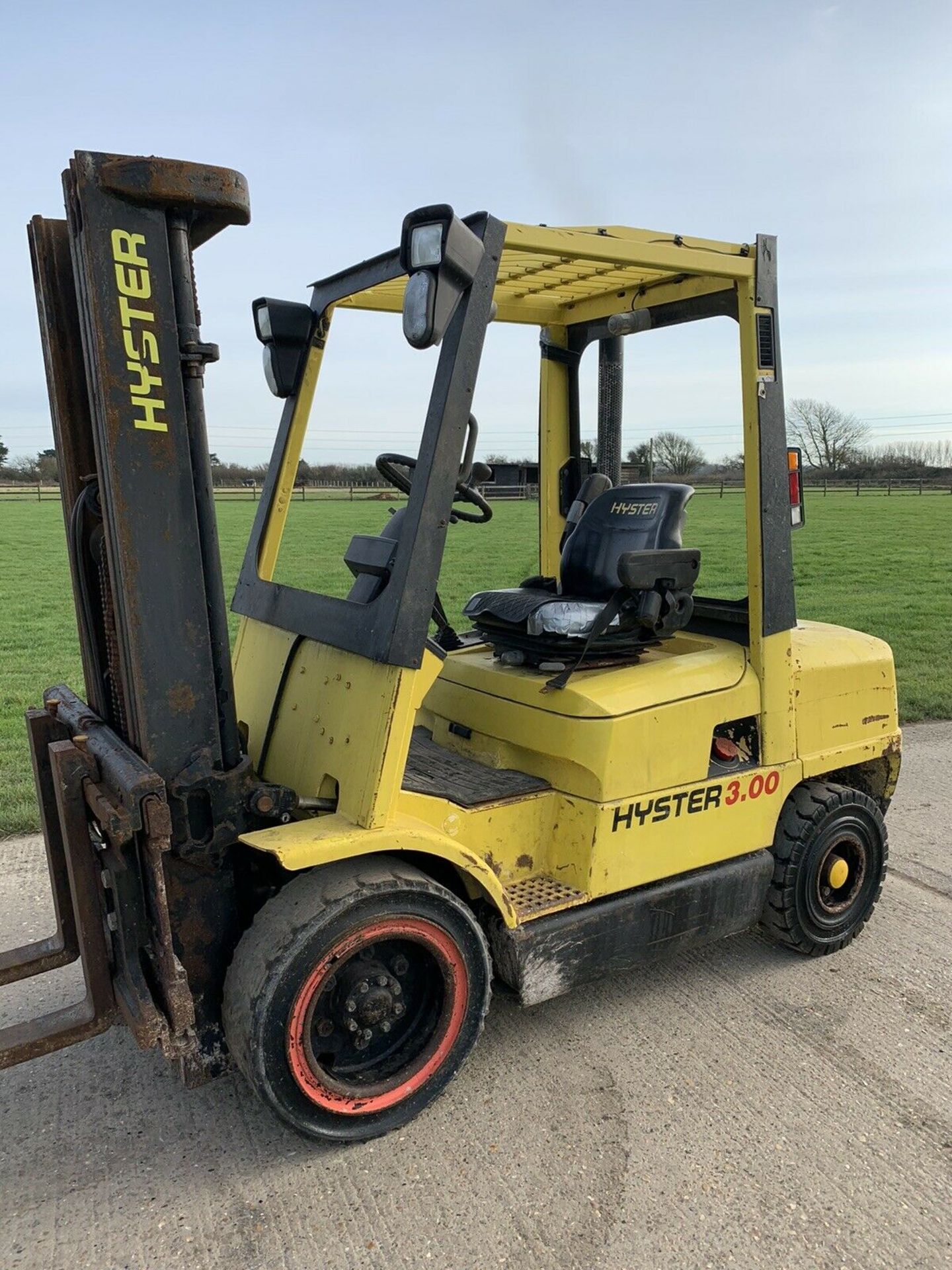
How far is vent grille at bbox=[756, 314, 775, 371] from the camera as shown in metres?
3.67

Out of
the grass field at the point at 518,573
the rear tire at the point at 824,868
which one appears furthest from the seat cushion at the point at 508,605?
the rear tire at the point at 824,868

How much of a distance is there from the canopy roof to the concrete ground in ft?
9.16

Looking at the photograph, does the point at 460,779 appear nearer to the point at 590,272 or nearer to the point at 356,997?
the point at 356,997

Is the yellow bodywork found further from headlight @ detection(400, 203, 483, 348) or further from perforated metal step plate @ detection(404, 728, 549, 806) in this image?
headlight @ detection(400, 203, 483, 348)

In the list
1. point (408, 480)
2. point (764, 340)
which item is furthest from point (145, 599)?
point (764, 340)

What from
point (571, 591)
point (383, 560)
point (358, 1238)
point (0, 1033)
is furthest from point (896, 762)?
point (0, 1033)

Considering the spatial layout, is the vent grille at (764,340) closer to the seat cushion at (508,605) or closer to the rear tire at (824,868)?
the seat cushion at (508,605)

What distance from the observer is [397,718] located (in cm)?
296

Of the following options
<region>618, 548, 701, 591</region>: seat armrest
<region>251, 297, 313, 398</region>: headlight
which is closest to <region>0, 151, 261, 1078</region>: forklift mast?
<region>251, 297, 313, 398</region>: headlight

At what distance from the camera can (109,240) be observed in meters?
2.60

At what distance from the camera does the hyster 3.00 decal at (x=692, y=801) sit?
138 inches

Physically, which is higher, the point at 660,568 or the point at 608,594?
the point at 660,568

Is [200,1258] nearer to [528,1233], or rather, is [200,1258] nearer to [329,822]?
[528,1233]

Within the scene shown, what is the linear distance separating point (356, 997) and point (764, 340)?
275 centimetres
